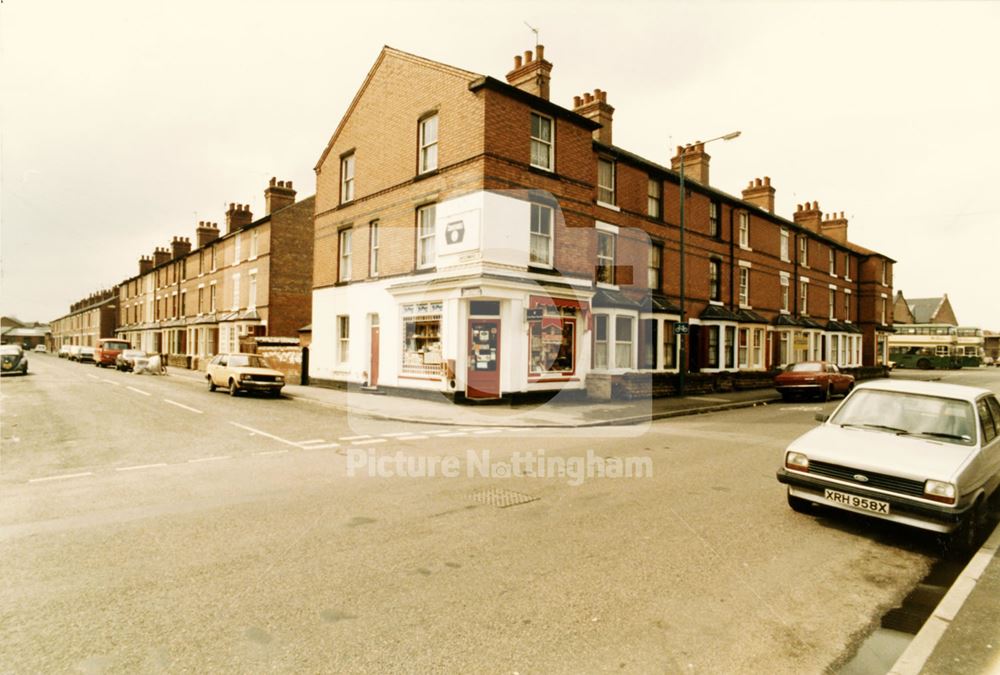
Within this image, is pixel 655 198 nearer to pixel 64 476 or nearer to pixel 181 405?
pixel 181 405

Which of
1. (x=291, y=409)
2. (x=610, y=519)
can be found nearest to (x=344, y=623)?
(x=610, y=519)

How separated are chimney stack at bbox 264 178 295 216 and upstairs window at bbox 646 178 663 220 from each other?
67.8ft

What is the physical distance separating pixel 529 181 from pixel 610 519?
13932 mm

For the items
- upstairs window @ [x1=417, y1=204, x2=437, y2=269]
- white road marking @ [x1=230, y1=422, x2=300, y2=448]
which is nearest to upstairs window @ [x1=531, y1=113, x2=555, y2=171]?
upstairs window @ [x1=417, y1=204, x2=437, y2=269]

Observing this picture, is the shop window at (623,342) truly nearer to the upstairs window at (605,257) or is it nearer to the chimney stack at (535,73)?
the upstairs window at (605,257)

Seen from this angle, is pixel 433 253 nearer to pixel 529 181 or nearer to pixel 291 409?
pixel 529 181

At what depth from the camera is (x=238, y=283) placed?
33.5 metres

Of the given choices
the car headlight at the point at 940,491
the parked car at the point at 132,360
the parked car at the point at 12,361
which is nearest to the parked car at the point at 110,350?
the parked car at the point at 132,360

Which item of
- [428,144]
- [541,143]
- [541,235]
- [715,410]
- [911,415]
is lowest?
[715,410]

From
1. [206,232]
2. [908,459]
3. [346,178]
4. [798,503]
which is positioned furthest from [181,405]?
[206,232]

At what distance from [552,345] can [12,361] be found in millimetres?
29591

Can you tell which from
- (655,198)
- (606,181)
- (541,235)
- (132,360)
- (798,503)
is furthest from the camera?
(132,360)

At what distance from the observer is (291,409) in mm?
16422

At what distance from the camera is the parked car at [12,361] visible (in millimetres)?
28609
